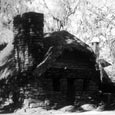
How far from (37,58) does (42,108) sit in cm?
404

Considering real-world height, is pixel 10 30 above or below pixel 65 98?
above

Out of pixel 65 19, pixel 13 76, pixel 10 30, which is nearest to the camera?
pixel 13 76

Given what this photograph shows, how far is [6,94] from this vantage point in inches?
1051

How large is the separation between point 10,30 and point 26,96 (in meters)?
15.6

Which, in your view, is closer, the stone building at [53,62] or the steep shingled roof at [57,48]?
the steep shingled roof at [57,48]

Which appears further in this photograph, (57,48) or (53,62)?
(57,48)

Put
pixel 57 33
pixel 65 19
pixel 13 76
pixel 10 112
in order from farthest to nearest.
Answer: pixel 65 19 < pixel 57 33 < pixel 13 76 < pixel 10 112

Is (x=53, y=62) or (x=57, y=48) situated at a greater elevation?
(x=57, y=48)

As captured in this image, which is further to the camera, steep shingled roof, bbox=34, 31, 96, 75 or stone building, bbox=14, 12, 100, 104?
stone building, bbox=14, 12, 100, 104

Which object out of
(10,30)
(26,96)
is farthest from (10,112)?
(10,30)

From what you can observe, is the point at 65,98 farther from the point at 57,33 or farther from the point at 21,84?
the point at 57,33

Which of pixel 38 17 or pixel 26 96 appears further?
pixel 38 17

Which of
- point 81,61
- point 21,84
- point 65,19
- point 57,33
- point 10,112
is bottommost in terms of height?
point 10,112

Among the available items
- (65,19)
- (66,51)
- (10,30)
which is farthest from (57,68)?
(65,19)
